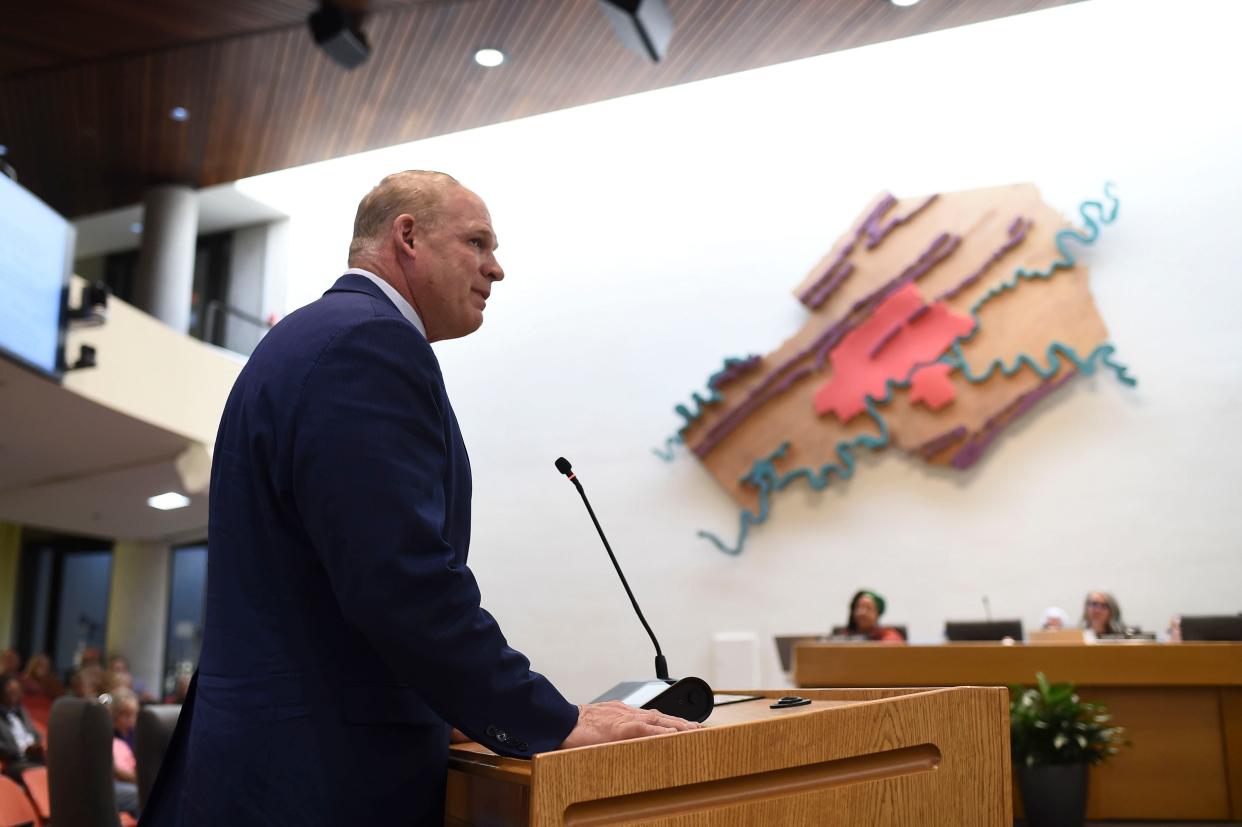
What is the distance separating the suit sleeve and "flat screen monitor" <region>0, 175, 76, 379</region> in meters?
6.21

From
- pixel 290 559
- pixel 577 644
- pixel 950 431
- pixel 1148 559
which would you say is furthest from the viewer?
pixel 577 644

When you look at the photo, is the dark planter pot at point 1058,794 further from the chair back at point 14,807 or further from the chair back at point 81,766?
the chair back at point 14,807

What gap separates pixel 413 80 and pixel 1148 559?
19.2ft

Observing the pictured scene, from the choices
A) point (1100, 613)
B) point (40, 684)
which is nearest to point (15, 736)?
point (40, 684)

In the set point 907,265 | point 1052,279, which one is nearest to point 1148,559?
point 1052,279

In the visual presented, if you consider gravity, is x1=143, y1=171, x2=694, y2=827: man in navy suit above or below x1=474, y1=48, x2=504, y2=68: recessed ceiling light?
below

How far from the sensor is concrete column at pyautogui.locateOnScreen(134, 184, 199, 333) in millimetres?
9734

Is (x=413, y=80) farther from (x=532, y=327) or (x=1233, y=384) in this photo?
(x=1233, y=384)

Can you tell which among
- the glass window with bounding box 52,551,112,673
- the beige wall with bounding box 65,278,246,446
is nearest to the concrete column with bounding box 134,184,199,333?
the beige wall with bounding box 65,278,246,446

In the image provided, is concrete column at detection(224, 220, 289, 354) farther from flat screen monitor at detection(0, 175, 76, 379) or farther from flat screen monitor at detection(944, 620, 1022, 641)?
flat screen monitor at detection(944, 620, 1022, 641)

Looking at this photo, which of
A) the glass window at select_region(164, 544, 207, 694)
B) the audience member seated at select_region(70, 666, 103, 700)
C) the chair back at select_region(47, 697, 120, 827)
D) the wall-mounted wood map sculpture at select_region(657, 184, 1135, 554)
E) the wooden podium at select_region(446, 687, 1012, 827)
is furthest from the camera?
the glass window at select_region(164, 544, 207, 694)

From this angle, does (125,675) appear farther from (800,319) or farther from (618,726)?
(618,726)

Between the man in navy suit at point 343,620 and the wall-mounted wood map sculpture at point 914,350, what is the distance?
6.92 metres

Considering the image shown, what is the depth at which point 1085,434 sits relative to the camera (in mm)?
7508
